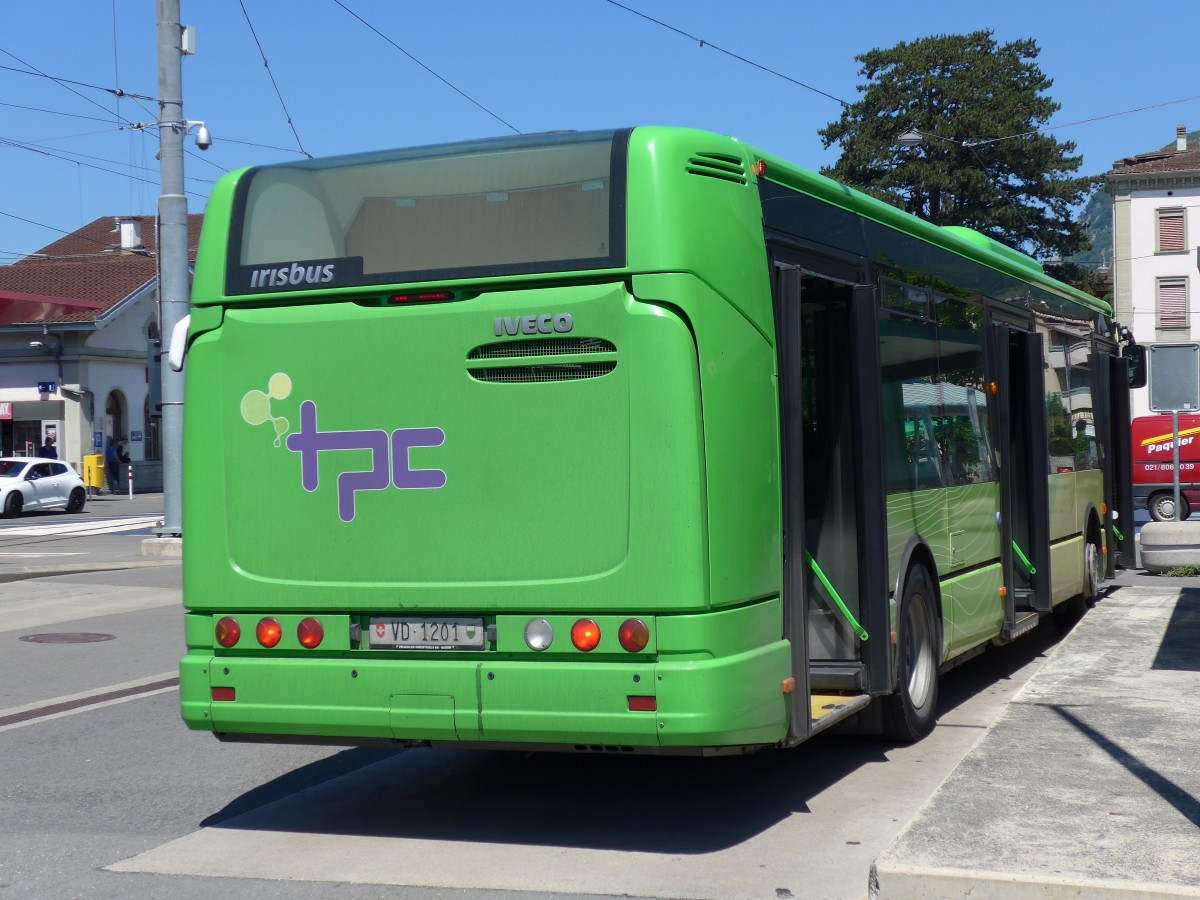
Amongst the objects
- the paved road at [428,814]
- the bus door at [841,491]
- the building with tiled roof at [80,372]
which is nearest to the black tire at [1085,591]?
the paved road at [428,814]

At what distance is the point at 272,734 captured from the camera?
21.7ft

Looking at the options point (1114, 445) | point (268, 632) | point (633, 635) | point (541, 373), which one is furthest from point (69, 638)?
point (1114, 445)

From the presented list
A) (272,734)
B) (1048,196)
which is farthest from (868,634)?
(1048,196)

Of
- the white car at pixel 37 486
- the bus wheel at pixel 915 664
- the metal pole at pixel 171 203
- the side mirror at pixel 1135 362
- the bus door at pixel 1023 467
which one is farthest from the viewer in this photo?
the white car at pixel 37 486

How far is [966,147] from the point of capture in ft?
196

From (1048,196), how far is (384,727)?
58913 millimetres

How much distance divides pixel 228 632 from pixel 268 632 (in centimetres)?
19

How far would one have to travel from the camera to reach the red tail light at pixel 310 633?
6.54 metres

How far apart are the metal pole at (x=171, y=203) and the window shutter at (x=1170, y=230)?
53.4 metres

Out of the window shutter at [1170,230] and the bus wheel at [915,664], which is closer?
the bus wheel at [915,664]

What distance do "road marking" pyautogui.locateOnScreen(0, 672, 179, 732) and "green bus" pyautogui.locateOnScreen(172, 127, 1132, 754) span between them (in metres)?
3.72

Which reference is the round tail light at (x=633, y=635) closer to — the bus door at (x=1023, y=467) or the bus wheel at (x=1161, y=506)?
the bus door at (x=1023, y=467)

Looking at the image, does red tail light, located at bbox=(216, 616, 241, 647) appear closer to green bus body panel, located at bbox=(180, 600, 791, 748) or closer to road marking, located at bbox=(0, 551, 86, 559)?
green bus body panel, located at bbox=(180, 600, 791, 748)

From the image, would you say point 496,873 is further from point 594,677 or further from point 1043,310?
point 1043,310
